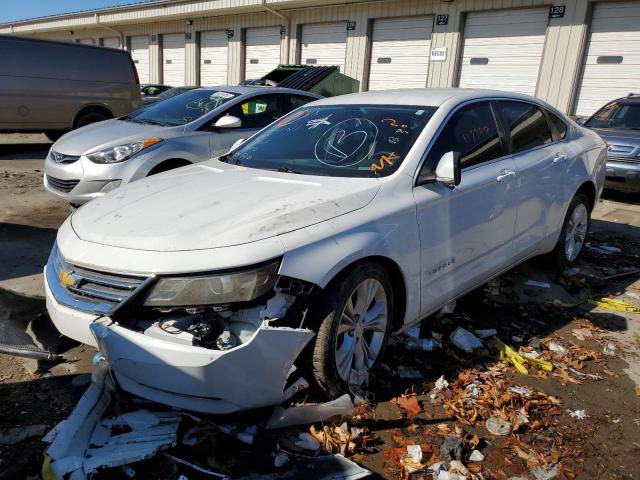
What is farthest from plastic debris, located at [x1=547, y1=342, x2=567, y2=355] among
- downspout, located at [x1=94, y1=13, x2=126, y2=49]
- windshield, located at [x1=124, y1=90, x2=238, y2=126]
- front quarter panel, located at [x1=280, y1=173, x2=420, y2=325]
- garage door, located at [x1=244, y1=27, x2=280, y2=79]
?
downspout, located at [x1=94, y1=13, x2=126, y2=49]

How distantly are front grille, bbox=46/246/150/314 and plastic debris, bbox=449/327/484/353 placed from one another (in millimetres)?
2191

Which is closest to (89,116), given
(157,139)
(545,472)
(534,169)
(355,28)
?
(157,139)

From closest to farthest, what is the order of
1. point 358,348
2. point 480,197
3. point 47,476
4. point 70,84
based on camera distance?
point 47,476 < point 358,348 < point 480,197 < point 70,84

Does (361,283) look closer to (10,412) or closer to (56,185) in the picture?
(10,412)

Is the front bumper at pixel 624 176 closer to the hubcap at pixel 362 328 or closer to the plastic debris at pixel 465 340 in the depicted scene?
the plastic debris at pixel 465 340

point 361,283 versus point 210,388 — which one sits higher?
point 361,283

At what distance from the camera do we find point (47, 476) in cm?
205

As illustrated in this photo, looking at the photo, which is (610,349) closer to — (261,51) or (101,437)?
(101,437)

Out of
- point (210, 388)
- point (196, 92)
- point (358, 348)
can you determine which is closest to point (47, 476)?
point (210, 388)

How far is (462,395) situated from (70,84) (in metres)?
10.7

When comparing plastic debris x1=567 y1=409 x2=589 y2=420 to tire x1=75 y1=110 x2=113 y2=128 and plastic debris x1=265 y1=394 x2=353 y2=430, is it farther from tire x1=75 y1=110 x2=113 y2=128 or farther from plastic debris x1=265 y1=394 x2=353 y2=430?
tire x1=75 y1=110 x2=113 y2=128

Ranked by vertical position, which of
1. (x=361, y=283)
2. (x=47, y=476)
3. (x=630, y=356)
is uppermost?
(x=361, y=283)

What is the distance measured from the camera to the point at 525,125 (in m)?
4.26

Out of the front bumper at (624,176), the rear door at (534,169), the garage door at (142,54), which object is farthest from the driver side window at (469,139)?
the garage door at (142,54)
